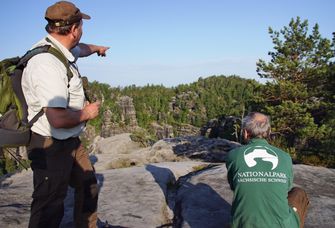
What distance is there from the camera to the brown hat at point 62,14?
374 centimetres

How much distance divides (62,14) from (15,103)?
110cm

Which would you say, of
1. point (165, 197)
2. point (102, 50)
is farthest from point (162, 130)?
point (102, 50)

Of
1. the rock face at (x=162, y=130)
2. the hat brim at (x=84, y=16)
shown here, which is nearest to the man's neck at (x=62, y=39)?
the hat brim at (x=84, y=16)

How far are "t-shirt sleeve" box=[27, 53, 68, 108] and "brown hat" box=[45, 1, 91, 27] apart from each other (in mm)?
449

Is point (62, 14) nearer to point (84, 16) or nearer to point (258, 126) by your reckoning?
point (84, 16)

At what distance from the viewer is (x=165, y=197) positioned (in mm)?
7016

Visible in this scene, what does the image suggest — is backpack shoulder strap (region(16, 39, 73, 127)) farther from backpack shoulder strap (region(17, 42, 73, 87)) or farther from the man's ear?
the man's ear

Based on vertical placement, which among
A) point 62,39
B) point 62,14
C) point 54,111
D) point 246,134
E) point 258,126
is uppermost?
point 62,14

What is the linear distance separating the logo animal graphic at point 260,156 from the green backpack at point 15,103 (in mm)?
2238

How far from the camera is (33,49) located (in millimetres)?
3766

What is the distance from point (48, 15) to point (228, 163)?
2.70 metres

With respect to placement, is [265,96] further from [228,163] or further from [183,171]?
[228,163]

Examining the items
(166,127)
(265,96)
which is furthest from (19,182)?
(166,127)

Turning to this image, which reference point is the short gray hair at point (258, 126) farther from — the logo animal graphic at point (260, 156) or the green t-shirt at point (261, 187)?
the logo animal graphic at point (260, 156)
